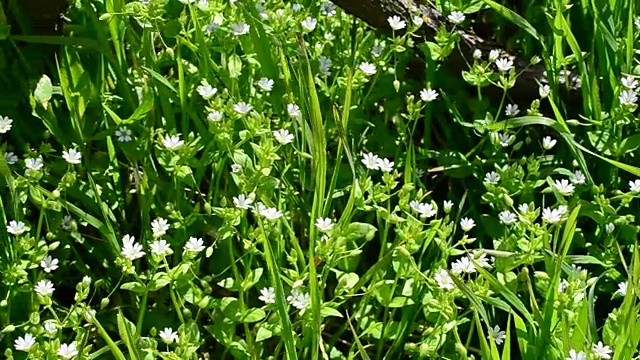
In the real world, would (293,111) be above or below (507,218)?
above

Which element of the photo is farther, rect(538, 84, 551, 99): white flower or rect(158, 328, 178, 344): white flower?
rect(538, 84, 551, 99): white flower

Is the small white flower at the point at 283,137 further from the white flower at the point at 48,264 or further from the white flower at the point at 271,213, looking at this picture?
the white flower at the point at 48,264

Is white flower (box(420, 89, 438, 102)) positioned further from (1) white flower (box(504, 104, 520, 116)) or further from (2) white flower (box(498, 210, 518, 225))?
(2) white flower (box(498, 210, 518, 225))

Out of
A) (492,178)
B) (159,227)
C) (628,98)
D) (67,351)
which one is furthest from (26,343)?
(628,98)

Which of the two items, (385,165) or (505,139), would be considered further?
→ (505,139)

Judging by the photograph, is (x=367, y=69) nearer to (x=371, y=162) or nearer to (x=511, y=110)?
(x=371, y=162)

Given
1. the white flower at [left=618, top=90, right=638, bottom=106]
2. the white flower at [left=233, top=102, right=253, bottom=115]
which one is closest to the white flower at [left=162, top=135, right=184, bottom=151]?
the white flower at [left=233, top=102, right=253, bottom=115]

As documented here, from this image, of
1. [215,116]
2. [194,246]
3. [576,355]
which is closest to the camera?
[576,355]
